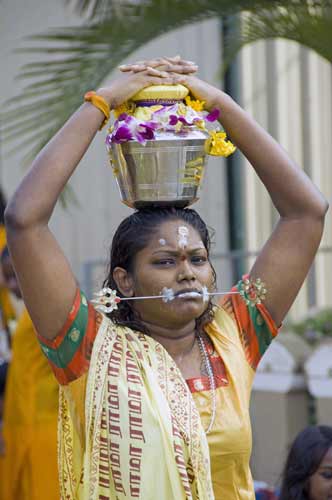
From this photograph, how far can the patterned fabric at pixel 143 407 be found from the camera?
9.84 ft

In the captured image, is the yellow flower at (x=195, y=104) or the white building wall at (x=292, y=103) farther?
the white building wall at (x=292, y=103)

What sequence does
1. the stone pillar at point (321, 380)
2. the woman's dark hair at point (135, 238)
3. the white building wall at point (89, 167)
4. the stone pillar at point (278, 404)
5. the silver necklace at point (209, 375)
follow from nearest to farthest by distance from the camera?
1. the silver necklace at point (209, 375)
2. the woman's dark hair at point (135, 238)
3. the stone pillar at point (321, 380)
4. the stone pillar at point (278, 404)
5. the white building wall at point (89, 167)

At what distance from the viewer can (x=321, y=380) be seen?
6750 millimetres

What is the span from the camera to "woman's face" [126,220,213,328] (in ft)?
10.2

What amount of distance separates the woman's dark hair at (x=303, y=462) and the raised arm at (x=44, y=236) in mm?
1537

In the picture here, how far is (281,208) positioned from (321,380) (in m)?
3.54

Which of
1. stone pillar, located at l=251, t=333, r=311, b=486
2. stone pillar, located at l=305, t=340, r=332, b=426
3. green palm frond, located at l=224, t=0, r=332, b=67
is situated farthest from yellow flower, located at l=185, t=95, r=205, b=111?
stone pillar, located at l=251, t=333, r=311, b=486

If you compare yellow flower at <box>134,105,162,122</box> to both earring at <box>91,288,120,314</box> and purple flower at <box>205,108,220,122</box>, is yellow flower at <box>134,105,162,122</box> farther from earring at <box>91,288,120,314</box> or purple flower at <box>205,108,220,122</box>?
earring at <box>91,288,120,314</box>

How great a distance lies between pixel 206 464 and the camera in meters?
3.01

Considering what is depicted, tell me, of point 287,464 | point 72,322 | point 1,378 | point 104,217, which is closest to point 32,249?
point 72,322

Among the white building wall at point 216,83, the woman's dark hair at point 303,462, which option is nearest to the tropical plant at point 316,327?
the white building wall at point 216,83

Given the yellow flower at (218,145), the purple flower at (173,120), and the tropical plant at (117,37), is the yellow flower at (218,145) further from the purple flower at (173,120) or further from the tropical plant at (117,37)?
the tropical plant at (117,37)

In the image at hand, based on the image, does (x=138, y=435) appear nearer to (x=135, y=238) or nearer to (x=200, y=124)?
(x=135, y=238)

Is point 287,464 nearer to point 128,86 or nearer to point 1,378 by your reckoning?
point 128,86
